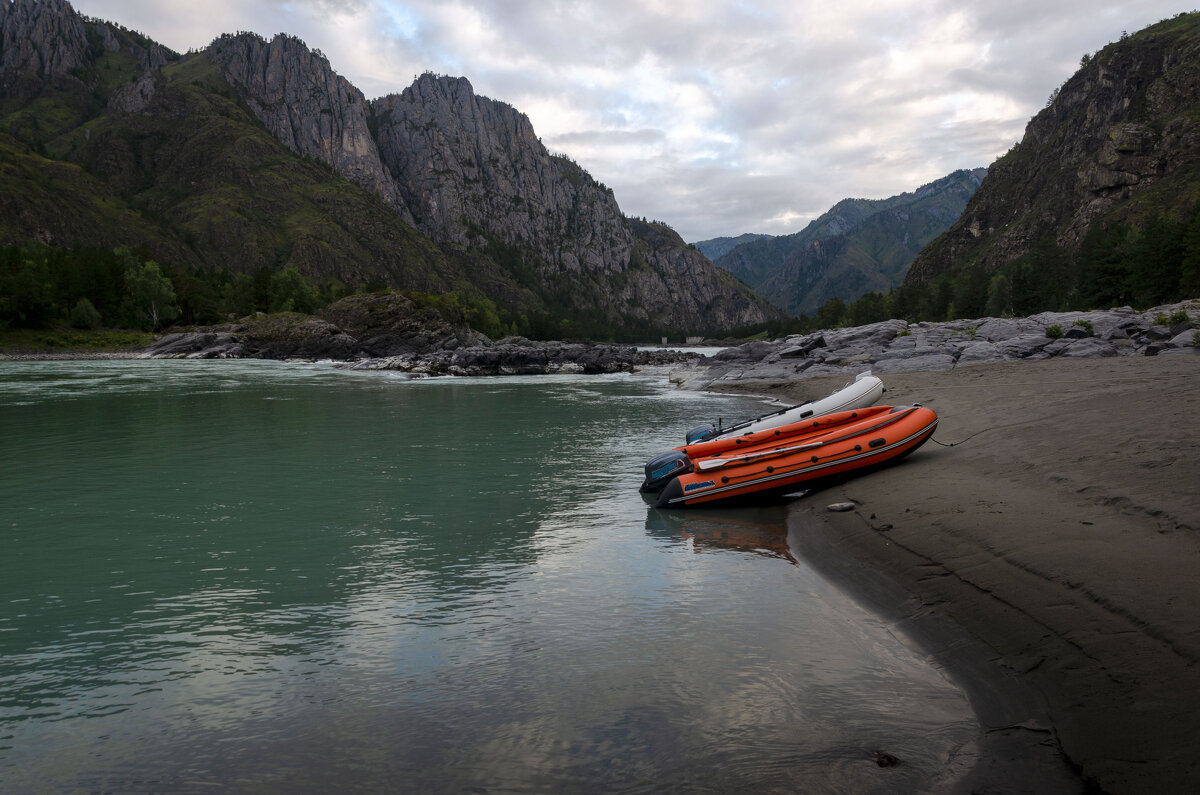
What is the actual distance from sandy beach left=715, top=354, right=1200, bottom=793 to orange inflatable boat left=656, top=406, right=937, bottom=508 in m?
0.61

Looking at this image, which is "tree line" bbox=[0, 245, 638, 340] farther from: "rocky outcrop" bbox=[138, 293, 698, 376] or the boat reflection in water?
the boat reflection in water

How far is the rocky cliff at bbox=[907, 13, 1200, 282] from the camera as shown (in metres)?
127

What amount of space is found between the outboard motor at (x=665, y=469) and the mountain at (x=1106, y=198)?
64868 millimetres

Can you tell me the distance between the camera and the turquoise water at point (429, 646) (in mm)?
6566

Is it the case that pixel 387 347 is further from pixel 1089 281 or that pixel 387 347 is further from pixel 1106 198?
pixel 1106 198

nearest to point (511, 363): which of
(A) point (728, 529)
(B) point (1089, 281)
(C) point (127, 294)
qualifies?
(B) point (1089, 281)

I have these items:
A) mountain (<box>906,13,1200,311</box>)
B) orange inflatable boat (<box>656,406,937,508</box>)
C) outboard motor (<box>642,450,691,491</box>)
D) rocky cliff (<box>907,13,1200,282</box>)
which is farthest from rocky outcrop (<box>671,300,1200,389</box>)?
rocky cliff (<box>907,13,1200,282</box>)

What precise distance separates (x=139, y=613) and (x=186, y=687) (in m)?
3.24

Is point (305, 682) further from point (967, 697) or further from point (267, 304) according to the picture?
point (267, 304)

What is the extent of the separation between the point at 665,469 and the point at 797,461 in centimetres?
362

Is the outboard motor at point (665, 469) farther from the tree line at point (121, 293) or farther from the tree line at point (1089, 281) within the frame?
the tree line at point (121, 293)

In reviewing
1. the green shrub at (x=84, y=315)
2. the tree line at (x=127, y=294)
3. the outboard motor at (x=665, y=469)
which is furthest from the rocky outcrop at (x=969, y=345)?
the green shrub at (x=84, y=315)

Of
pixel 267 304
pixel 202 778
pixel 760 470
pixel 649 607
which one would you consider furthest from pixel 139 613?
pixel 267 304

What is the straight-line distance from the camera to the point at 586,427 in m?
33.3
